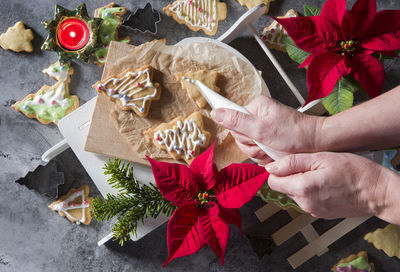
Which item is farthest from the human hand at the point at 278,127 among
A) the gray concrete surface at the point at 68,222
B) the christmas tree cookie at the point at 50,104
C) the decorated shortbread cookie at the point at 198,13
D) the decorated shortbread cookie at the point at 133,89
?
the christmas tree cookie at the point at 50,104

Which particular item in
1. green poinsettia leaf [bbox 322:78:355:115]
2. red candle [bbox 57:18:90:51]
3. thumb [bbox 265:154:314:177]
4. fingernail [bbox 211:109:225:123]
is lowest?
green poinsettia leaf [bbox 322:78:355:115]

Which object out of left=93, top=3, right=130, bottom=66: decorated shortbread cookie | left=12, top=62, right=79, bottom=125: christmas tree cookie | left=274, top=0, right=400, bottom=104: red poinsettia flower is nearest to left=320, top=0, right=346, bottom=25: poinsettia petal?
left=274, top=0, right=400, bottom=104: red poinsettia flower

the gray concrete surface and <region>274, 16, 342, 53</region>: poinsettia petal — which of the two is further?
the gray concrete surface

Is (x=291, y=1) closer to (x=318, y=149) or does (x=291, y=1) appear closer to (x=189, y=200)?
(x=318, y=149)

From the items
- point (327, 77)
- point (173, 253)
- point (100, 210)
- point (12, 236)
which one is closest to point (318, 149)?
point (327, 77)

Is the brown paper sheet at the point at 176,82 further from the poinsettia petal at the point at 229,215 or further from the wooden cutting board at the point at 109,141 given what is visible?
the poinsettia petal at the point at 229,215

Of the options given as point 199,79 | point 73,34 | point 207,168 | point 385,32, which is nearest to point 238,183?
point 207,168

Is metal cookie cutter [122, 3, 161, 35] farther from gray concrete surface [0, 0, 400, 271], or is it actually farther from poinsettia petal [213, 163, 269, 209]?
poinsettia petal [213, 163, 269, 209]

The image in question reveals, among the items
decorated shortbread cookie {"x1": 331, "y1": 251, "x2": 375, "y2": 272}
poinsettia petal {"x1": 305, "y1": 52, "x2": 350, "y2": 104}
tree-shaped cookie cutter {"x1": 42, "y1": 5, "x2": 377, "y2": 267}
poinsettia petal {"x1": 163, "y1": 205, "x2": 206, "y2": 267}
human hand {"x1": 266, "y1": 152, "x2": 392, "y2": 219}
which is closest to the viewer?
human hand {"x1": 266, "y1": 152, "x2": 392, "y2": 219}
